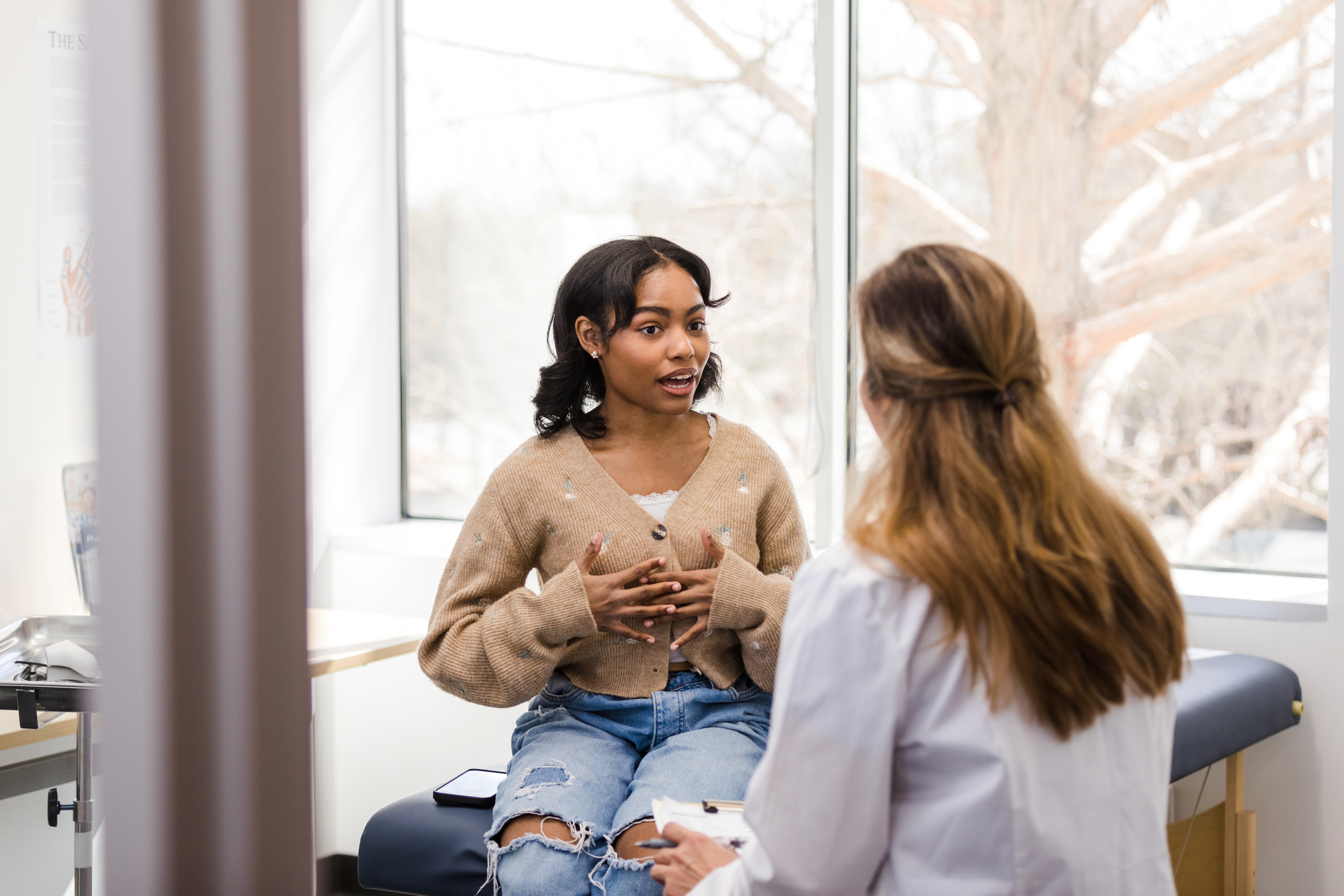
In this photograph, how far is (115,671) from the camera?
48 centimetres

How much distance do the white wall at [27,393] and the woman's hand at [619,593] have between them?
728 millimetres

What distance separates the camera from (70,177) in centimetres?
52

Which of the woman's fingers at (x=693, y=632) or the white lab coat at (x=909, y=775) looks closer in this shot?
the white lab coat at (x=909, y=775)

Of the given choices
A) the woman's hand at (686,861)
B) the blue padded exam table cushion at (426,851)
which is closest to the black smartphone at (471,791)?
the blue padded exam table cushion at (426,851)

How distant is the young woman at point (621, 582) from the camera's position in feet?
5.51

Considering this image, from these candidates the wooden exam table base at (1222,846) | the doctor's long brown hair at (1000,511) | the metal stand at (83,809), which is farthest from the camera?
the wooden exam table base at (1222,846)

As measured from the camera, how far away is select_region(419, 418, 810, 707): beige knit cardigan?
1.72 meters

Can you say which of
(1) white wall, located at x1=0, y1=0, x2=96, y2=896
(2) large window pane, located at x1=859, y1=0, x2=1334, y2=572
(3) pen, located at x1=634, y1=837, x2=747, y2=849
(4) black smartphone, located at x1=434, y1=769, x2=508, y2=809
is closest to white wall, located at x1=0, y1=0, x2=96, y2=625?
(1) white wall, located at x1=0, y1=0, x2=96, y2=896

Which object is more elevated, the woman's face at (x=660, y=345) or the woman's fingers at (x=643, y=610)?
the woman's face at (x=660, y=345)

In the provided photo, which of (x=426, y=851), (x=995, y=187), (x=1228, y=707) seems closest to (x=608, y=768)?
(x=426, y=851)

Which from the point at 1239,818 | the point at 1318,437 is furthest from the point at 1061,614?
the point at 1318,437

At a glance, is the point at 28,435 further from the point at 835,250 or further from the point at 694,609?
the point at 835,250

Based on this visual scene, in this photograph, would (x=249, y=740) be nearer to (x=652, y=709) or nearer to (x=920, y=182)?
(x=652, y=709)

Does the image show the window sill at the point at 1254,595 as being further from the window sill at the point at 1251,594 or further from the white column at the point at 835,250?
the white column at the point at 835,250
